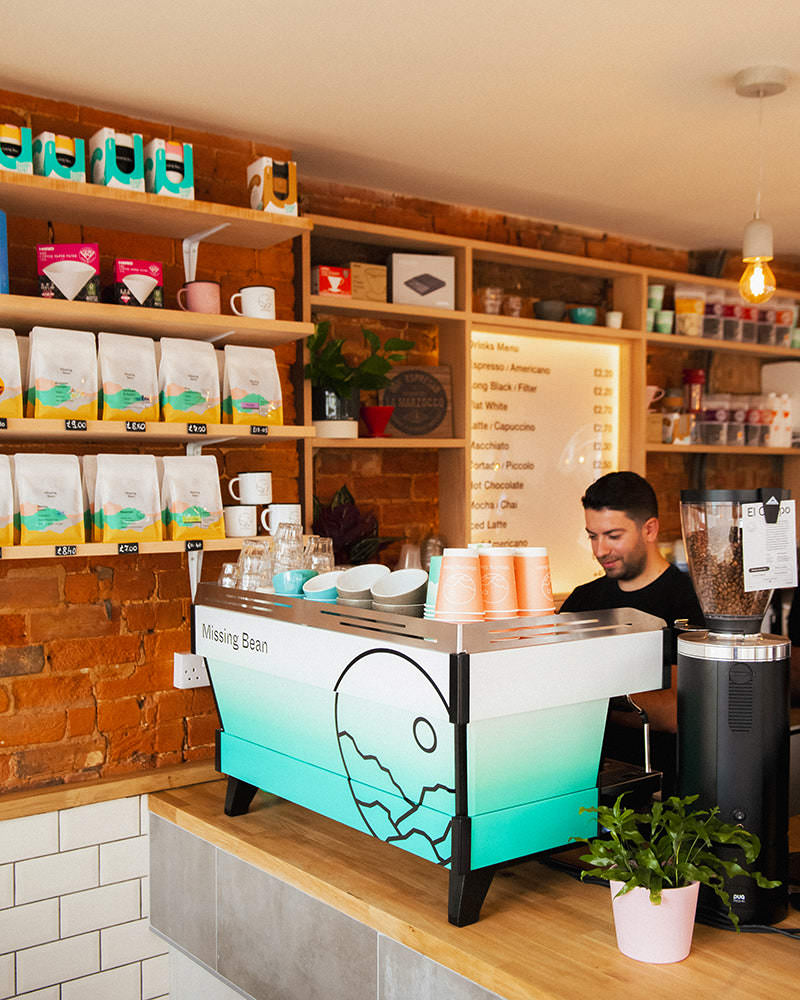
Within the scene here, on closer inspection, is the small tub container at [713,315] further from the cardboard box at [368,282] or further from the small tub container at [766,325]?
the cardboard box at [368,282]

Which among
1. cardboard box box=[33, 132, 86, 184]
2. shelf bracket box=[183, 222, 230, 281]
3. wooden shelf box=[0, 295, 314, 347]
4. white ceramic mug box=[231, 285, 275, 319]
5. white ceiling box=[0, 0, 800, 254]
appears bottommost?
wooden shelf box=[0, 295, 314, 347]

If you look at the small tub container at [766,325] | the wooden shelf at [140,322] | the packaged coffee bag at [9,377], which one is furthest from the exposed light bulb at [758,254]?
the packaged coffee bag at [9,377]

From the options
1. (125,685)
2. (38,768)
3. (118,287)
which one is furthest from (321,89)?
Result: (38,768)

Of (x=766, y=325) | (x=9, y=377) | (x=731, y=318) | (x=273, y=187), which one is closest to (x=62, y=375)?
(x=9, y=377)

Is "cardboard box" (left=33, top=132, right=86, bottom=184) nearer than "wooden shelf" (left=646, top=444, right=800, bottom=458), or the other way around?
Result: "cardboard box" (left=33, top=132, right=86, bottom=184)

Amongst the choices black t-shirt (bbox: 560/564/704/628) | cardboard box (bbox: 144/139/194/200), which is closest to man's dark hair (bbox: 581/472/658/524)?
black t-shirt (bbox: 560/564/704/628)

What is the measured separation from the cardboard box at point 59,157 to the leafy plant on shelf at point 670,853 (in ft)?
6.73

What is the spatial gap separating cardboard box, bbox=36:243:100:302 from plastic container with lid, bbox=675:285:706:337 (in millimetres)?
2899

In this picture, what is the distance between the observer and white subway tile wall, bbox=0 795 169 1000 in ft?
8.92

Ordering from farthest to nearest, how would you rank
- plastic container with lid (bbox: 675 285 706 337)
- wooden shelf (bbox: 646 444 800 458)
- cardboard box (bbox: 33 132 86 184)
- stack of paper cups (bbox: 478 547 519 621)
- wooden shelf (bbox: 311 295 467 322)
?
plastic container with lid (bbox: 675 285 706 337), wooden shelf (bbox: 646 444 800 458), wooden shelf (bbox: 311 295 467 322), cardboard box (bbox: 33 132 86 184), stack of paper cups (bbox: 478 547 519 621)

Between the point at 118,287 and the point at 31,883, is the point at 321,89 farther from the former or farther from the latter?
the point at 31,883

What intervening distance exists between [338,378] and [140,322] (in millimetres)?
849

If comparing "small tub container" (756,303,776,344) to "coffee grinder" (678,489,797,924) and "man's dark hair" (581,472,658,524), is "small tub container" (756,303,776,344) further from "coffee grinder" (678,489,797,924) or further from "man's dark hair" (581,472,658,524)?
"coffee grinder" (678,489,797,924)

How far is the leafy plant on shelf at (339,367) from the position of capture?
333 cm
